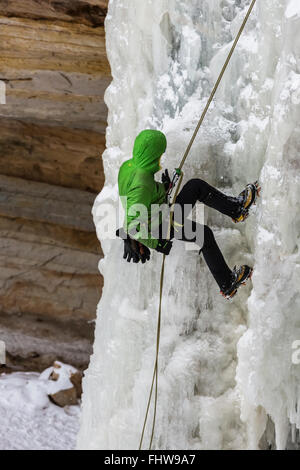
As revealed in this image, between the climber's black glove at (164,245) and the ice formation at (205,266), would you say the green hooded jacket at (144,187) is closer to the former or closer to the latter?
the climber's black glove at (164,245)

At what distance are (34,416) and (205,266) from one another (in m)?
3.41

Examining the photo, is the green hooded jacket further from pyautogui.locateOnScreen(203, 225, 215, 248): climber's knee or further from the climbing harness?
pyautogui.locateOnScreen(203, 225, 215, 248): climber's knee

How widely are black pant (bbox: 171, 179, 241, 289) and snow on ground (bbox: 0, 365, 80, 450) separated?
11.1 feet

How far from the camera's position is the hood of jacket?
8.30ft

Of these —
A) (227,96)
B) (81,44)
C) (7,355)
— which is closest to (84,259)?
(7,355)

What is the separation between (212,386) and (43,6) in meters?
3.34

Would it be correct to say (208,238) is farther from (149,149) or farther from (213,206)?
(149,149)

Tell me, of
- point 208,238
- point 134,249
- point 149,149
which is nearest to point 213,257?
point 208,238

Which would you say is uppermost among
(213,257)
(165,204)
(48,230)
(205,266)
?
(165,204)

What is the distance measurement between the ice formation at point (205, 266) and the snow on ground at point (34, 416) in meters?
2.24

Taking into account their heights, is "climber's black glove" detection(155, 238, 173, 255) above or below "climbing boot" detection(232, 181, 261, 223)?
below

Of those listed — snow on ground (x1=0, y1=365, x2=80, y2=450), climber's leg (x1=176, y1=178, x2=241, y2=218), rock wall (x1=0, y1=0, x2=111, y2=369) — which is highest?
climber's leg (x1=176, y1=178, x2=241, y2=218)

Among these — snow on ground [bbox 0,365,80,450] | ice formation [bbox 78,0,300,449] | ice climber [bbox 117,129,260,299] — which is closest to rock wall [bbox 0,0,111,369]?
snow on ground [bbox 0,365,80,450]

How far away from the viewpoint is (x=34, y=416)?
5.59 metres
